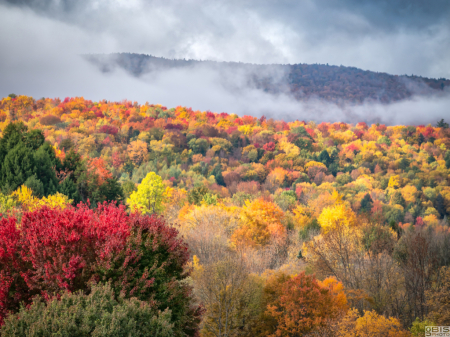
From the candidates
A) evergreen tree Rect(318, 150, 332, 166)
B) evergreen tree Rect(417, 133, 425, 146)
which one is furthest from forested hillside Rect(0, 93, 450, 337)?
evergreen tree Rect(417, 133, 425, 146)

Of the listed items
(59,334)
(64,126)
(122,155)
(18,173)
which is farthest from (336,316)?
(64,126)

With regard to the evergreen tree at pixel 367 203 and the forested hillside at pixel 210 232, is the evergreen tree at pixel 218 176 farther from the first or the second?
the evergreen tree at pixel 367 203

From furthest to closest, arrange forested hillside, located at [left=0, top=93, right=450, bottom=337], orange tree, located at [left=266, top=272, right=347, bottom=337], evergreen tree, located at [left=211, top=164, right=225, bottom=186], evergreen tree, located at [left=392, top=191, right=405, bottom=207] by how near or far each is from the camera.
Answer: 1. evergreen tree, located at [left=211, top=164, right=225, bottom=186]
2. evergreen tree, located at [left=392, top=191, right=405, bottom=207]
3. orange tree, located at [left=266, top=272, right=347, bottom=337]
4. forested hillside, located at [left=0, top=93, right=450, bottom=337]

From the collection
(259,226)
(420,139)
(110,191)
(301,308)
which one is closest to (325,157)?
(420,139)

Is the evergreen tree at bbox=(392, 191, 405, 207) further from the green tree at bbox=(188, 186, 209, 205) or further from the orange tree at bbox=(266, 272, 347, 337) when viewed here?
the orange tree at bbox=(266, 272, 347, 337)

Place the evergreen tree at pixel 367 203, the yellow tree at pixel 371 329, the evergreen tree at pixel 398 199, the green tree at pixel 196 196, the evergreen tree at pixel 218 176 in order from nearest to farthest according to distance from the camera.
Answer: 1. the yellow tree at pixel 371 329
2. the green tree at pixel 196 196
3. the evergreen tree at pixel 367 203
4. the evergreen tree at pixel 398 199
5. the evergreen tree at pixel 218 176

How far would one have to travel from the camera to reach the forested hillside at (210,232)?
12234 mm

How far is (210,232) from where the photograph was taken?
41625 millimetres

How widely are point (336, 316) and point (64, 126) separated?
4923 inches

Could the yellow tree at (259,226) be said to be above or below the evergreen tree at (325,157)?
below

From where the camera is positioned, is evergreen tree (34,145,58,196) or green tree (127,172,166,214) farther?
green tree (127,172,166,214)

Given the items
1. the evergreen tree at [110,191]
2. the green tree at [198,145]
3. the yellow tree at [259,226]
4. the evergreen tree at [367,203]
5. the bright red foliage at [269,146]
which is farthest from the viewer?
the bright red foliage at [269,146]

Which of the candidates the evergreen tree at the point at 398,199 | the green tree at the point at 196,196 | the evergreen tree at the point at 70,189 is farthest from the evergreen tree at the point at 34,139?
the evergreen tree at the point at 398,199

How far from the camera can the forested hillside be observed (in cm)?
1223
